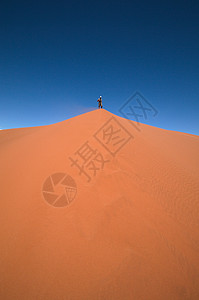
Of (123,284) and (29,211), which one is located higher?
(29,211)

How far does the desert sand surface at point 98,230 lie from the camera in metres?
1.51

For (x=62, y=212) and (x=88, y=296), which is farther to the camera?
(x=62, y=212)

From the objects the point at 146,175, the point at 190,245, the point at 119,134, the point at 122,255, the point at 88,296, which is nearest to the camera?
the point at 88,296

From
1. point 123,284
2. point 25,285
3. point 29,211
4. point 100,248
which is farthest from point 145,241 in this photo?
point 29,211

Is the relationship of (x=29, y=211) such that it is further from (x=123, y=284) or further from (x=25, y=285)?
(x=123, y=284)

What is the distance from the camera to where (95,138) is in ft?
14.7

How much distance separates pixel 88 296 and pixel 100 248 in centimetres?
50

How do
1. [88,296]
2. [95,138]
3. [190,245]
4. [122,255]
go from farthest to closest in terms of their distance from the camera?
[95,138] < [190,245] < [122,255] < [88,296]

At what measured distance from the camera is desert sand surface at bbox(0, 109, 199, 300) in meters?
1.51

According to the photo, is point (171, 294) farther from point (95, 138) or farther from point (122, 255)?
point (95, 138)

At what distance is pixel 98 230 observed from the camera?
2.00 metres

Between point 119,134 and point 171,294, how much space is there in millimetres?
4488

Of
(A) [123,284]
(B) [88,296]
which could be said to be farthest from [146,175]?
(B) [88,296]

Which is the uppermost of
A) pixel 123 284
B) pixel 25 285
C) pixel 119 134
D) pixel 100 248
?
pixel 119 134
